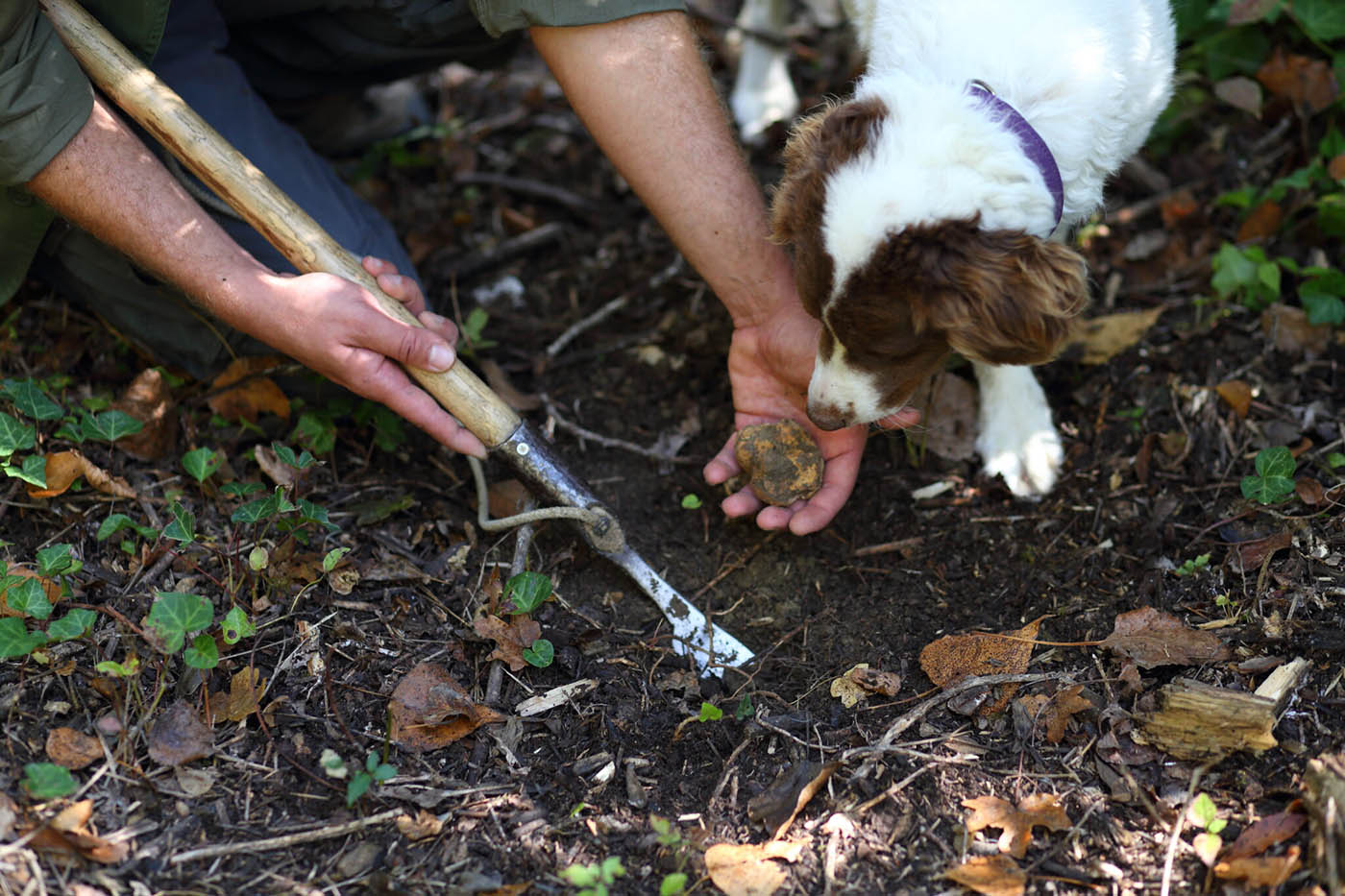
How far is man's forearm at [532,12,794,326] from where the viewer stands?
2.69 m

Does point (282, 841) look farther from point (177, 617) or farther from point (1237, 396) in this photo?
point (1237, 396)

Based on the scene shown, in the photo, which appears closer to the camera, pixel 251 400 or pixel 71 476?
pixel 71 476

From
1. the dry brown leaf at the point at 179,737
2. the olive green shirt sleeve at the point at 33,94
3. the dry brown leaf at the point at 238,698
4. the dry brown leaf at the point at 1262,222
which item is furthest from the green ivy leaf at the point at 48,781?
the dry brown leaf at the point at 1262,222

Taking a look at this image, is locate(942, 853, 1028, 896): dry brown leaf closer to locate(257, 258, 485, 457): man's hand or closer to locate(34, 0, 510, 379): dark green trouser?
locate(257, 258, 485, 457): man's hand

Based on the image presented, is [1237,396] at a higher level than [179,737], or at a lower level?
lower

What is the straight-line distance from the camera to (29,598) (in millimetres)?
2162

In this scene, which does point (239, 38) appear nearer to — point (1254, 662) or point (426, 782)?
point (426, 782)

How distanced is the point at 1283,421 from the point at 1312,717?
1050mm

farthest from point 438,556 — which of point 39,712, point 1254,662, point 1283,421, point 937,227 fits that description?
point 1283,421

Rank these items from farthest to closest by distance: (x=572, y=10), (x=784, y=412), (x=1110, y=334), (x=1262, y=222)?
(x=1262, y=222) < (x=1110, y=334) < (x=784, y=412) < (x=572, y=10)

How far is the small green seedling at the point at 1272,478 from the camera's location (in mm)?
2512

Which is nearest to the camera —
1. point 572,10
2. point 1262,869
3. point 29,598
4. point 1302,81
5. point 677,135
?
point 1262,869

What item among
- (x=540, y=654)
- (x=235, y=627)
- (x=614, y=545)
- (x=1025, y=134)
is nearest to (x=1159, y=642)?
(x=1025, y=134)

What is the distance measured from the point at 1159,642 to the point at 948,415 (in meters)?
0.96
